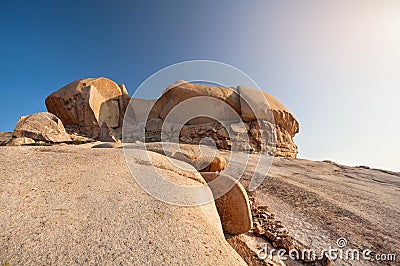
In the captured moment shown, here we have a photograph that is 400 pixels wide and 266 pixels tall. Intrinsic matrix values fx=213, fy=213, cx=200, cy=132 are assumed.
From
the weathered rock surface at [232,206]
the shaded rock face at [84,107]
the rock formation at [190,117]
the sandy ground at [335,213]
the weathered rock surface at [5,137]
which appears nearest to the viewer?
the weathered rock surface at [232,206]

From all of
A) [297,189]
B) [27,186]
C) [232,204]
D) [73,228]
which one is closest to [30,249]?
[73,228]

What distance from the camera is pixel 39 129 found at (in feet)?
48.3

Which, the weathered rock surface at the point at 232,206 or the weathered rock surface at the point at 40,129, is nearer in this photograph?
the weathered rock surface at the point at 232,206

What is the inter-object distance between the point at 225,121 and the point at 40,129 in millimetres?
16049

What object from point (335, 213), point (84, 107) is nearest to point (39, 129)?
point (84, 107)

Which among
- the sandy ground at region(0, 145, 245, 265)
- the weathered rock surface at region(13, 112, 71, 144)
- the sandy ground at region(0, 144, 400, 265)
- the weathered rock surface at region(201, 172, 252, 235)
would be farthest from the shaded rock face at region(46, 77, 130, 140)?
the weathered rock surface at region(201, 172, 252, 235)

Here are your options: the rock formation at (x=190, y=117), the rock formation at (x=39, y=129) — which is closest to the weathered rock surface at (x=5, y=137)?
the rock formation at (x=39, y=129)

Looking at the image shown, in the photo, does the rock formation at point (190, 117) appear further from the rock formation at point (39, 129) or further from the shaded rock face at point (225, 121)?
the rock formation at point (39, 129)

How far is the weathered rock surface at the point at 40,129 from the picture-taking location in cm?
1410

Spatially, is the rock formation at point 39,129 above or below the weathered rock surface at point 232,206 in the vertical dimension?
above

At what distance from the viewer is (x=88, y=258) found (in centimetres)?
251

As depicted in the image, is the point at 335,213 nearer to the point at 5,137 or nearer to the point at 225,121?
the point at 225,121

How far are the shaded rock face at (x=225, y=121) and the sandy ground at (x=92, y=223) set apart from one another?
56.1ft

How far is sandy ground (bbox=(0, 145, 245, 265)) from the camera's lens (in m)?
2.60
